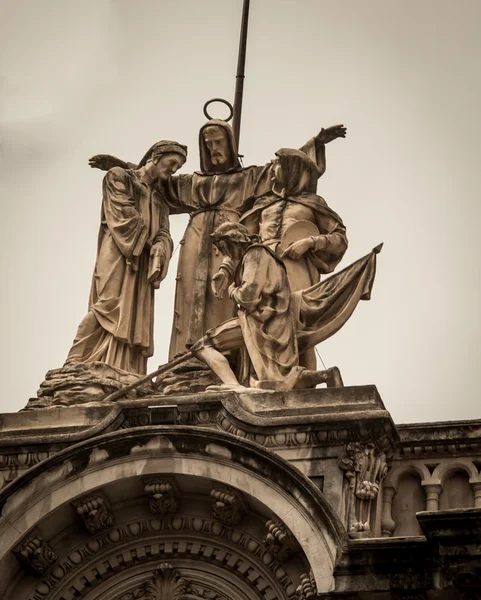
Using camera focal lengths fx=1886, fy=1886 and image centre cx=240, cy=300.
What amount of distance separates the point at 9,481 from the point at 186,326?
3.30 m

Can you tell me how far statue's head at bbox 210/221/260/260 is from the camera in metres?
20.9

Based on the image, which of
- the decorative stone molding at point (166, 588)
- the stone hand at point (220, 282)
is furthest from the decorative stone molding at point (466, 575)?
the stone hand at point (220, 282)

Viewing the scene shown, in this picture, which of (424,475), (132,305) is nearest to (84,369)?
(132,305)

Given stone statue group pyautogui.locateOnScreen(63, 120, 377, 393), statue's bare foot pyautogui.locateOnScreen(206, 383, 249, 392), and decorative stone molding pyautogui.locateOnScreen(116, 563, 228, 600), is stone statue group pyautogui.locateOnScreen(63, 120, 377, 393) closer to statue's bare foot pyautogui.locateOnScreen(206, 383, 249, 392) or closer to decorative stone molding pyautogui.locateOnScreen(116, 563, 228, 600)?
statue's bare foot pyautogui.locateOnScreen(206, 383, 249, 392)

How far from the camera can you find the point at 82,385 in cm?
2050

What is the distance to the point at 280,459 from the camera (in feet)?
60.0

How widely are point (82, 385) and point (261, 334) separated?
2068 millimetres

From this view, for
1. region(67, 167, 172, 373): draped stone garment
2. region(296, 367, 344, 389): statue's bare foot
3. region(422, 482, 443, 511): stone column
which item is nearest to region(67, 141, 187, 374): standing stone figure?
region(67, 167, 172, 373): draped stone garment

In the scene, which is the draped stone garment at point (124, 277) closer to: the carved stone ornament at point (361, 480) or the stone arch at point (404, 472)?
the carved stone ornament at point (361, 480)

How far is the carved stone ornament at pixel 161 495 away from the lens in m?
18.9

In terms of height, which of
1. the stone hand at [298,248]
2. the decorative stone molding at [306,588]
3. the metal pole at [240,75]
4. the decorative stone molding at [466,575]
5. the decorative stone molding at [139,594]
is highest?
the metal pole at [240,75]

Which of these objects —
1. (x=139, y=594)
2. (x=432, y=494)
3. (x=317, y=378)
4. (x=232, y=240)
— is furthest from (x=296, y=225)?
(x=139, y=594)

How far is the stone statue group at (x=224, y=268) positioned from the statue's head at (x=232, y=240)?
16mm

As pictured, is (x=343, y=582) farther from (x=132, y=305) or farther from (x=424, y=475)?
(x=132, y=305)
